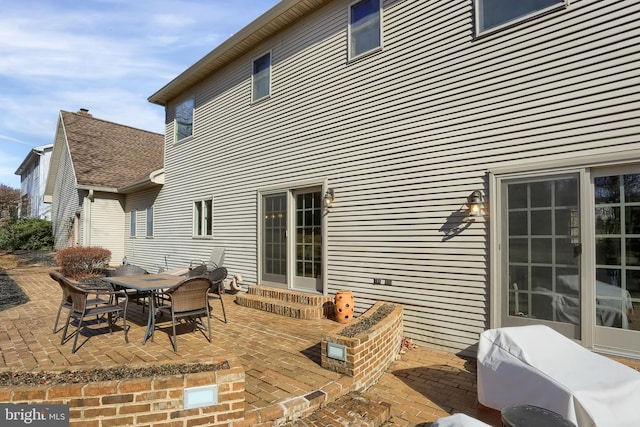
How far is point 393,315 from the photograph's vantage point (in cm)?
458

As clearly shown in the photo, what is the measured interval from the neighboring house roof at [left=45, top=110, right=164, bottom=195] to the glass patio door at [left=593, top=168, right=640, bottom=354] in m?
11.7

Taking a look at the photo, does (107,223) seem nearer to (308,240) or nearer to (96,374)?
(308,240)

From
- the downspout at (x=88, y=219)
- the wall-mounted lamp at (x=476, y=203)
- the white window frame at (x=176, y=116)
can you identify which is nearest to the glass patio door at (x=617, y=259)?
the wall-mounted lamp at (x=476, y=203)

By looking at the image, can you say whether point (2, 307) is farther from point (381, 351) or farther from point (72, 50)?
point (72, 50)

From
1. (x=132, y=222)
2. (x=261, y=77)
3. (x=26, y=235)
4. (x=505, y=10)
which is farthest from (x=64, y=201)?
(x=505, y=10)

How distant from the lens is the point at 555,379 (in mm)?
2309

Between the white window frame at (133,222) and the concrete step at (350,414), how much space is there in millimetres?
12814

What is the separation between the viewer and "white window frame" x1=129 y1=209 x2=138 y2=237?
44.4ft

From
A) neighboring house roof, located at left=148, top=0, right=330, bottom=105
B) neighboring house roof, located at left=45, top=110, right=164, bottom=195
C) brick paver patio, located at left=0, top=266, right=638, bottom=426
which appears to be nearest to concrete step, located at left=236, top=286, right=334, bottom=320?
brick paver patio, located at left=0, top=266, right=638, bottom=426

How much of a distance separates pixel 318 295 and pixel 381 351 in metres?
2.41

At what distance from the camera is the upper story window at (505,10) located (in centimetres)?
416

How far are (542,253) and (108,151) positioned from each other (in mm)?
17246

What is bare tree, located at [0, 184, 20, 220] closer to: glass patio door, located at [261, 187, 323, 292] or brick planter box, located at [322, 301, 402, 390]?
glass patio door, located at [261, 187, 323, 292]

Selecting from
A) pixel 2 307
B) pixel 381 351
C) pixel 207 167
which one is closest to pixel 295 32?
pixel 207 167
